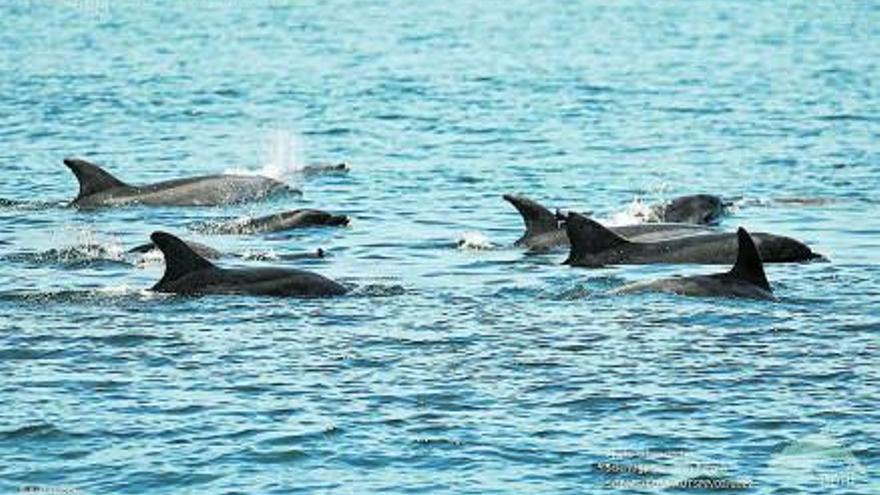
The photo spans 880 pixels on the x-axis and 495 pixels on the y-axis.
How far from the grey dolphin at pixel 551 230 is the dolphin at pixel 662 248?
52 cm

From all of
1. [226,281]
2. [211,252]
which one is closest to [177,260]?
[226,281]

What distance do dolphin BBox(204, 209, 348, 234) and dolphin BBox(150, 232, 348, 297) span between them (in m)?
5.10

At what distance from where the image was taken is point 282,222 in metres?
27.0

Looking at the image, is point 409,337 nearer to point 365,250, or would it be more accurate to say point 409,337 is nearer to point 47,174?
point 365,250

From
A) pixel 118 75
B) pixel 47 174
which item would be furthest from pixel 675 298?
pixel 118 75

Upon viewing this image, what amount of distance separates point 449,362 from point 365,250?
23.0 feet

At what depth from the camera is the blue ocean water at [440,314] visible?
15.5 meters

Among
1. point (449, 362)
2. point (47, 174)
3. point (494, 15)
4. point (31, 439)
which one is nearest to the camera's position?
point (31, 439)

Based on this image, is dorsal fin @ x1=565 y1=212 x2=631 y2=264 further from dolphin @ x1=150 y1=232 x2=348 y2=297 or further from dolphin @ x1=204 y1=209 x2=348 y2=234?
dolphin @ x1=204 y1=209 x2=348 y2=234

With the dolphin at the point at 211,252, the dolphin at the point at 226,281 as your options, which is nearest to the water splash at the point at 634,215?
the dolphin at the point at 211,252

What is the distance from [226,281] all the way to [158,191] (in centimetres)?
895

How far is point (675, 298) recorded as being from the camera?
68.2 feet

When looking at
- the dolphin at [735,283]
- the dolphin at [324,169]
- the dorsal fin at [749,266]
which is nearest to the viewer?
the dorsal fin at [749,266]

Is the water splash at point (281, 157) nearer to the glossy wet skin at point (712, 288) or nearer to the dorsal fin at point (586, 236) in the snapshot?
the dorsal fin at point (586, 236)
